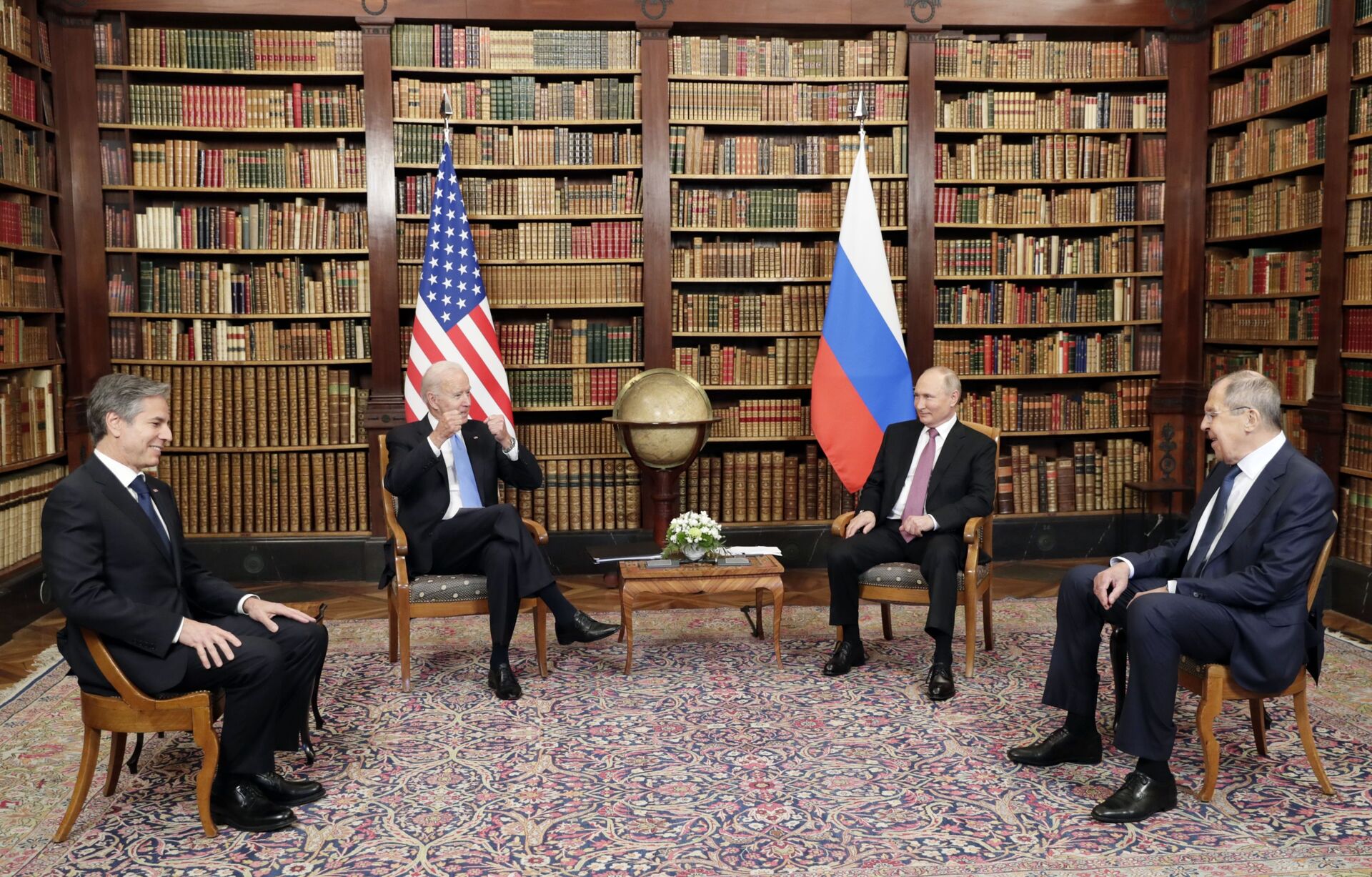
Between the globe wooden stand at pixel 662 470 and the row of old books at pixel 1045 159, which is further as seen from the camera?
the row of old books at pixel 1045 159

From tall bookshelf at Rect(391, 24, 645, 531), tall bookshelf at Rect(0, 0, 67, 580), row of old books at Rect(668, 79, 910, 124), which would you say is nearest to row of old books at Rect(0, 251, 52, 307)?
tall bookshelf at Rect(0, 0, 67, 580)

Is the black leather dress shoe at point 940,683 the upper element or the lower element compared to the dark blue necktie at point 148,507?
lower

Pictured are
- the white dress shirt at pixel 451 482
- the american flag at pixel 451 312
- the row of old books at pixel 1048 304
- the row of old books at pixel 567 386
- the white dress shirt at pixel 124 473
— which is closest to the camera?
the white dress shirt at pixel 124 473

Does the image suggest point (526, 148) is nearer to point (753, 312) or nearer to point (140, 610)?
point (753, 312)

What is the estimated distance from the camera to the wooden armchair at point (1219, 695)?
338cm

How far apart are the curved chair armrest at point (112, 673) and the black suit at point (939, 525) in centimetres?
268

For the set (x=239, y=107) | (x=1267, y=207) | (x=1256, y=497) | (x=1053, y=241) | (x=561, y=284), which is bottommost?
(x=1256, y=497)

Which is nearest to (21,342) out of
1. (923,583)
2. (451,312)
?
(451,312)

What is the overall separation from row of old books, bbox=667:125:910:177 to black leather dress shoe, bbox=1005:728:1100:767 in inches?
162

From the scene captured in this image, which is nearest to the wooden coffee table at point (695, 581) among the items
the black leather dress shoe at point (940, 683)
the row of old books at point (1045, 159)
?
the black leather dress shoe at point (940, 683)

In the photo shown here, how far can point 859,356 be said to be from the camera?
6.45 meters

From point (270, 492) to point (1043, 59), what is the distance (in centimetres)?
543

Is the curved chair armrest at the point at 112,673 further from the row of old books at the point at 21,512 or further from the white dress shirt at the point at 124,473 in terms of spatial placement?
the row of old books at the point at 21,512

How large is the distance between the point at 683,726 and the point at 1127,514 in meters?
4.15
